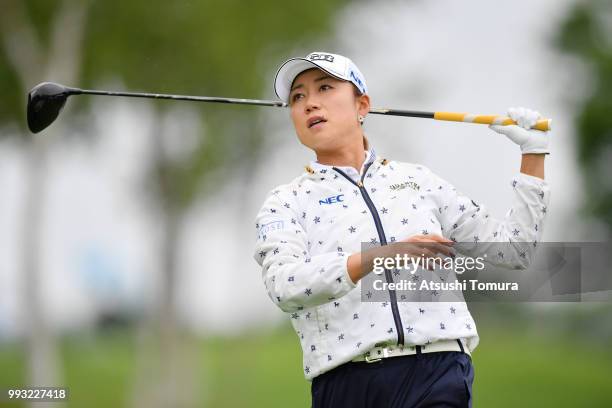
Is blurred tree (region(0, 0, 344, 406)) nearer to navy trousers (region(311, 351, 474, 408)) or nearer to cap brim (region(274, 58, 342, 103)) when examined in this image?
cap brim (region(274, 58, 342, 103))

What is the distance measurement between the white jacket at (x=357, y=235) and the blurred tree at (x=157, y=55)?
13.1 meters

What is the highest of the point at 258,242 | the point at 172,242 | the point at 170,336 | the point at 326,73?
the point at 172,242

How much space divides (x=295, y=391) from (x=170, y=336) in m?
8.10

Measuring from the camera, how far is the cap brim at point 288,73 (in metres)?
5.08

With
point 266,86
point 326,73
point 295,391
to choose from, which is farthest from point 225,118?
point 326,73

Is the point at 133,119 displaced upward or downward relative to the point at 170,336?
upward

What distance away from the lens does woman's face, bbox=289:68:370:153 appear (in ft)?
16.6

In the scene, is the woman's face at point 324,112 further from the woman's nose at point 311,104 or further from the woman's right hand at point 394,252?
the woman's right hand at point 394,252

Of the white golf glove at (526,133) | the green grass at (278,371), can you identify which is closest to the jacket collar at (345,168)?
the white golf glove at (526,133)

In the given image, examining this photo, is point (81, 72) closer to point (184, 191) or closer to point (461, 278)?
point (184, 191)

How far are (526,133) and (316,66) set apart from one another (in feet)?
3.09

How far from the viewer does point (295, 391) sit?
32.0 metres

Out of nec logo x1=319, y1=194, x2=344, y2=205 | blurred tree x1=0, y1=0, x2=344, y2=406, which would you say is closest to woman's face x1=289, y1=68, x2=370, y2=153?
nec logo x1=319, y1=194, x2=344, y2=205

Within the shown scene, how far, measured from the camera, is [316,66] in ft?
16.7
